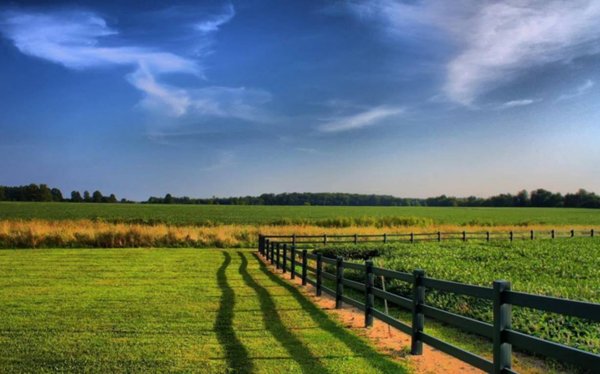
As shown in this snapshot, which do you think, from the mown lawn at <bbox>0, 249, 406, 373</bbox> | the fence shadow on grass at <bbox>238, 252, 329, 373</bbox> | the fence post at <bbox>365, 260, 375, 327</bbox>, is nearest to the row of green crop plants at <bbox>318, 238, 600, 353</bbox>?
the fence post at <bbox>365, 260, 375, 327</bbox>

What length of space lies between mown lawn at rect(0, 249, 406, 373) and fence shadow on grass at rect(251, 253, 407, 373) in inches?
0.6

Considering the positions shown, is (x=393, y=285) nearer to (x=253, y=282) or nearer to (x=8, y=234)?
(x=253, y=282)

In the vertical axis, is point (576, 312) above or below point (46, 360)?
above

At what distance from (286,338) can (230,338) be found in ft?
3.09

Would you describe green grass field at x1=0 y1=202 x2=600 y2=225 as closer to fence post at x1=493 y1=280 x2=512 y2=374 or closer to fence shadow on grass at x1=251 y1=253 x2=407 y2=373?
fence shadow on grass at x1=251 y1=253 x2=407 y2=373

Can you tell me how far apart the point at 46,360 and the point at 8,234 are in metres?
27.5

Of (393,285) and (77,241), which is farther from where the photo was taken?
(77,241)

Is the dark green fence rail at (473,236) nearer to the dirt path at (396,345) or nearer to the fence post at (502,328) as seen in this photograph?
the dirt path at (396,345)

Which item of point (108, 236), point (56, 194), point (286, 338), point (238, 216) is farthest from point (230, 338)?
point (56, 194)

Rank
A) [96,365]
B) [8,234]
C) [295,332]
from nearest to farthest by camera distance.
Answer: [96,365] < [295,332] < [8,234]

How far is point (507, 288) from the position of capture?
5.34 m

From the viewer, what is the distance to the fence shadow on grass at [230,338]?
22.7ft

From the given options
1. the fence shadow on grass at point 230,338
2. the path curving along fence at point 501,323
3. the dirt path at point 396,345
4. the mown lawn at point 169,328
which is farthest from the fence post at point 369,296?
the fence shadow on grass at point 230,338

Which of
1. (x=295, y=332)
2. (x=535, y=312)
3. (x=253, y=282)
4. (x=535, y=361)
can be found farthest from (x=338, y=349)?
(x=253, y=282)
